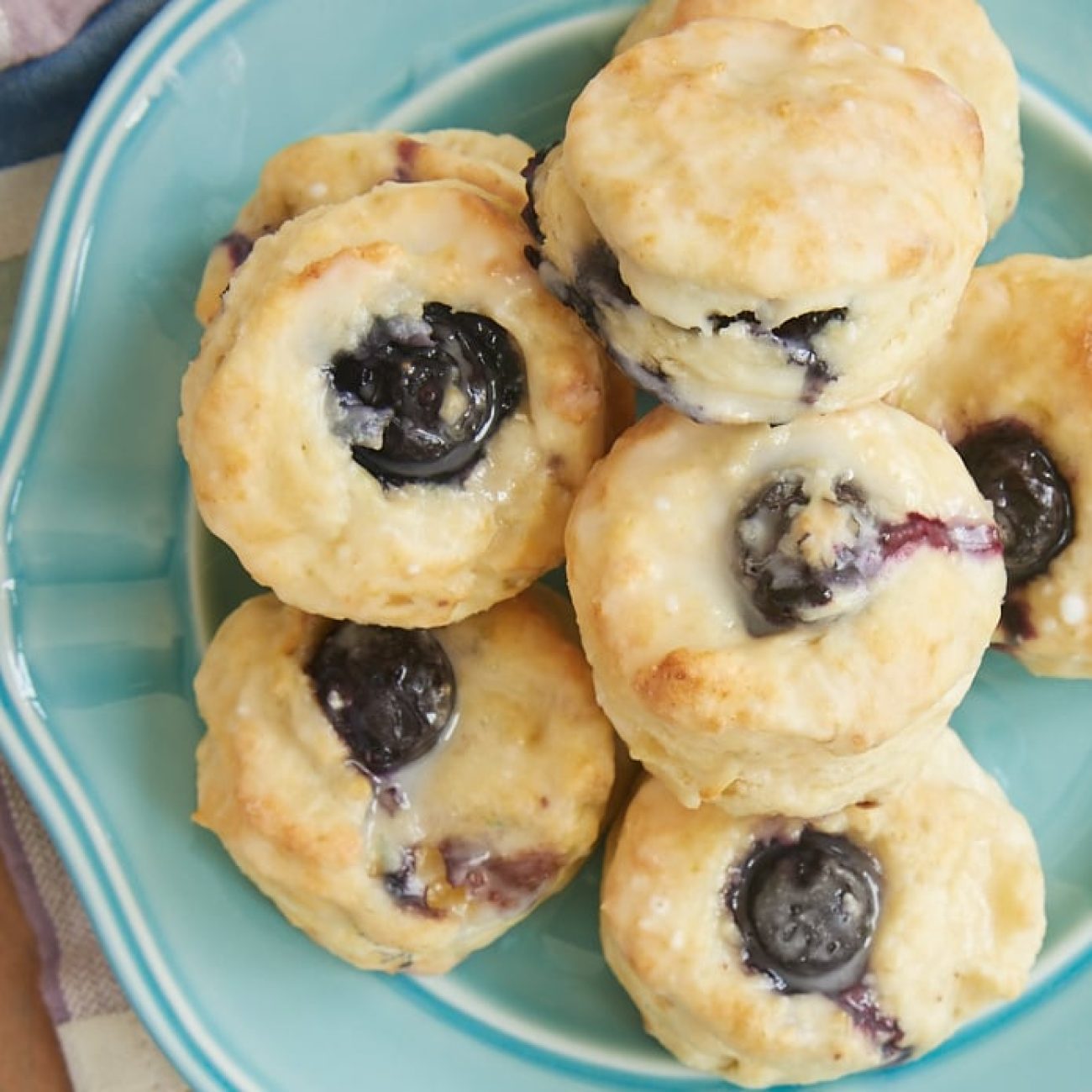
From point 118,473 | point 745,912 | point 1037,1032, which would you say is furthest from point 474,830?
point 1037,1032

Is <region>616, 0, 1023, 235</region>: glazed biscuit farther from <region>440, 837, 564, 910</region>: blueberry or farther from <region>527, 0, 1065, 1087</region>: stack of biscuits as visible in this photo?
<region>440, 837, 564, 910</region>: blueberry

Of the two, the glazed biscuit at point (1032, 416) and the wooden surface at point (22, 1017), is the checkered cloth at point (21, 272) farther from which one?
Answer: the glazed biscuit at point (1032, 416)

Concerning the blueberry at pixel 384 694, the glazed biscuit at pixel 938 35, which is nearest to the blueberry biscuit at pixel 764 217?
the glazed biscuit at pixel 938 35

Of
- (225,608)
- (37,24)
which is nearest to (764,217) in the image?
(225,608)

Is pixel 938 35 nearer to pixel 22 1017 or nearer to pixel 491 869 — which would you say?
pixel 491 869

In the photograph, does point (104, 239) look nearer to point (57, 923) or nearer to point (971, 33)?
point (57, 923)

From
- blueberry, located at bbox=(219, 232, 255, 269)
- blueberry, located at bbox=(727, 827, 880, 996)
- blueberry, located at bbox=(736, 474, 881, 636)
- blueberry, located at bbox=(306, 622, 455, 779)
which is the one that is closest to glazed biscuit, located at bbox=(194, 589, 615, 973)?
blueberry, located at bbox=(306, 622, 455, 779)
